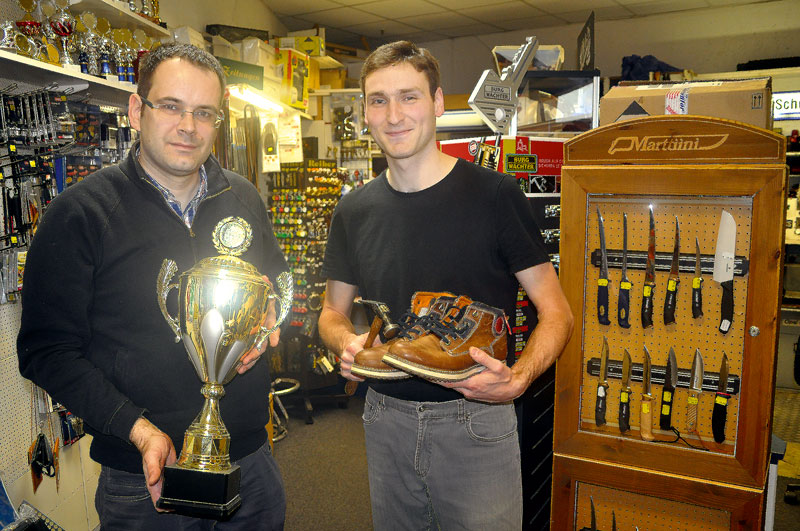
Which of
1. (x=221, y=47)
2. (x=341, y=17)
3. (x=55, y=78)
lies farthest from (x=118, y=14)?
(x=341, y=17)

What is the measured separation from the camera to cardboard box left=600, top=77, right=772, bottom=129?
2.08 m

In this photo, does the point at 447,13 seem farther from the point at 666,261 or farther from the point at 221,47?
the point at 666,261

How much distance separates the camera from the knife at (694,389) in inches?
85.6

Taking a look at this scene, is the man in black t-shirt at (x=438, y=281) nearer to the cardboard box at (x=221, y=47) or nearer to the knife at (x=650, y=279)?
the knife at (x=650, y=279)

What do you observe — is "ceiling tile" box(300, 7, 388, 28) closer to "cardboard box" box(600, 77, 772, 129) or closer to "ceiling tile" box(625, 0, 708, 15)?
"ceiling tile" box(625, 0, 708, 15)

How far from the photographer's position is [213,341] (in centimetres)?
145

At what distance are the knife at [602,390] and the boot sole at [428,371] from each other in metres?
1.11

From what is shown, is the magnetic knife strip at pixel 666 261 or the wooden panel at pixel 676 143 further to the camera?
the magnetic knife strip at pixel 666 261

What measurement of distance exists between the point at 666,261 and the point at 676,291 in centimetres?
12

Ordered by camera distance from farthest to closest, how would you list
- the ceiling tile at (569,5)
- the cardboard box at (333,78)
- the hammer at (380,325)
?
the ceiling tile at (569,5) < the cardboard box at (333,78) < the hammer at (380,325)

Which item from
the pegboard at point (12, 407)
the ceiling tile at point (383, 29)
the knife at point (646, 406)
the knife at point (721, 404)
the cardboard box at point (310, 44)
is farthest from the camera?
the ceiling tile at point (383, 29)

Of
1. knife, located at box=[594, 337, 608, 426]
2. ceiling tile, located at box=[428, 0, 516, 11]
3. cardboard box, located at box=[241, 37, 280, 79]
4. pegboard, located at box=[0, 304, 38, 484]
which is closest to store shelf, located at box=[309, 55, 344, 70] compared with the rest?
cardboard box, located at box=[241, 37, 280, 79]

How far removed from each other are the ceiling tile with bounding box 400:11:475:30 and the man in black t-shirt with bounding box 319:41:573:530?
20.6ft

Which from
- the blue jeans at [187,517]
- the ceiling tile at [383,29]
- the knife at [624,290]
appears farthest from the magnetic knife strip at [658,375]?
the ceiling tile at [383,29]
